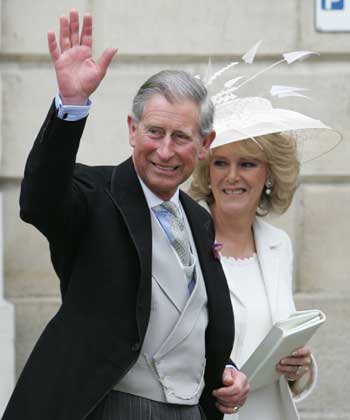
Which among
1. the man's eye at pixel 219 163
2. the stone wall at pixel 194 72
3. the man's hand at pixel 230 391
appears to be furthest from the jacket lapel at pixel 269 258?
the stone wall at pixel 194 72

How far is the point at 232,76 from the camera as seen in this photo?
5836 millimetres

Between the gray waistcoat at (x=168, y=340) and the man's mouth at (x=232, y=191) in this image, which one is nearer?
the gray waistcoat at (x=168, y=340)

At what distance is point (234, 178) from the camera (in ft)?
14.5

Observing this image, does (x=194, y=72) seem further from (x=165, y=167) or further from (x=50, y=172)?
(x=50, y=172)

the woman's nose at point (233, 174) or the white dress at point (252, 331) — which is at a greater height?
the woman's nose at point (233, 174)

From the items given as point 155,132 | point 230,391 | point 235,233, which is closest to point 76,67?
point 155,132

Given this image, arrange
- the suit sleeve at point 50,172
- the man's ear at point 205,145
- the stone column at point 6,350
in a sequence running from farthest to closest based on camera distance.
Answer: the stone column at point 6,350, the man's ear at point 205,145, the suit sleeve at point 50,172

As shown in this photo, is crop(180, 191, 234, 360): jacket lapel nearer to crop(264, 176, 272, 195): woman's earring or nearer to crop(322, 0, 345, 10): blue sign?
crop(264, 176, 272, 195): woman's earring

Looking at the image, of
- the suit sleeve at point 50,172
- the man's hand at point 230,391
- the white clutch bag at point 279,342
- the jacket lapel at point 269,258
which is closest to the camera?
the suit sleeve at point 50,172

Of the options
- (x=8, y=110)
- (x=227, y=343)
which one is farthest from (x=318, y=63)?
(x=227, y=343)

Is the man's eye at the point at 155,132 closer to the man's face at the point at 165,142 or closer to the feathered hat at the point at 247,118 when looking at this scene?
the man's face at the point at 165,142

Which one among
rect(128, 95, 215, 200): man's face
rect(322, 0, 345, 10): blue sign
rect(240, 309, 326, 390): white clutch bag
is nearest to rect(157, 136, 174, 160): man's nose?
rect(128, 95, 215, 200): man's face

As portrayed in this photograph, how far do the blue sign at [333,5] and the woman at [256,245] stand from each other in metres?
1.51

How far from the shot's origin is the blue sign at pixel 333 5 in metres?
5.83
